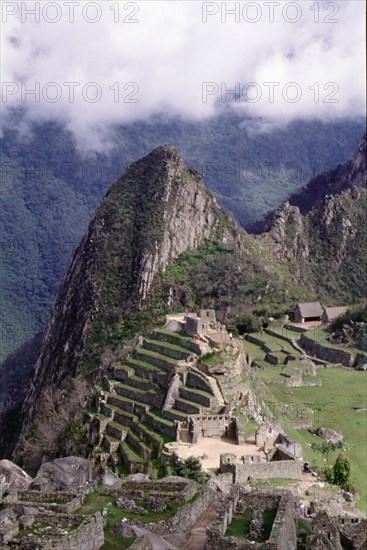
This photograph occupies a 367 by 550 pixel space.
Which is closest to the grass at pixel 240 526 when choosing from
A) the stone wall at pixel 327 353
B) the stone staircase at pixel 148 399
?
the stone staircase at pixel 148 399

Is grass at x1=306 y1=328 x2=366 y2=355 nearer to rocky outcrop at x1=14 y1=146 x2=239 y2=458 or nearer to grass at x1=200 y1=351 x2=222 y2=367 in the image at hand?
rocky outcrop at x1=14 y1=146 x2=239 y2=458

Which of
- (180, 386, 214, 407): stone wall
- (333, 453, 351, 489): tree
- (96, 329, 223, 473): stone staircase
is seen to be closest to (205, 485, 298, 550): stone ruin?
(333, 453, 351, 489): tree

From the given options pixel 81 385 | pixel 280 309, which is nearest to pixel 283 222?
pixel 280 309

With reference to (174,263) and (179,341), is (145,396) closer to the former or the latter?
(179,341)

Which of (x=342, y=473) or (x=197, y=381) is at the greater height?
(x=197, y=381)

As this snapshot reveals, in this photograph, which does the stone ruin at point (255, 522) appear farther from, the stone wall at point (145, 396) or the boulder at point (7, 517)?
the stone wall at point (145, 396)

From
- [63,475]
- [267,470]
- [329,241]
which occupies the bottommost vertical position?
[267,470]

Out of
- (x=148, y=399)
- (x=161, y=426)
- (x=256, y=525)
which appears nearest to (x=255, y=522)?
(x=256, y=525)
